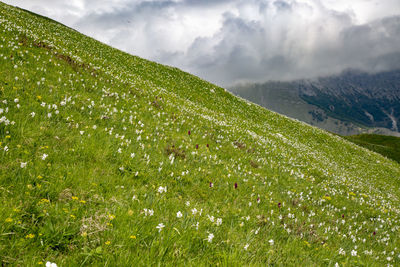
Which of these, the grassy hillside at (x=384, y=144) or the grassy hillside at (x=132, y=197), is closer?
the grassy hillside at (x=132, y=197)

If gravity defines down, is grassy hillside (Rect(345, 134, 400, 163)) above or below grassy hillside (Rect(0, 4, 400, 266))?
above

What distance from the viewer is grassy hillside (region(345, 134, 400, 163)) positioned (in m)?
58.3

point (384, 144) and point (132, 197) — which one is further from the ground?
→ point (384, 144)

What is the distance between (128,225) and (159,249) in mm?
600

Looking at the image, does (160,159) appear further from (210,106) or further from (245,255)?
(210,106)

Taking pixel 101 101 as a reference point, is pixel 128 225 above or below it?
below

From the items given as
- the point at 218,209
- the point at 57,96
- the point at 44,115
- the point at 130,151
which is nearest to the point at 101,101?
the point at 57,96

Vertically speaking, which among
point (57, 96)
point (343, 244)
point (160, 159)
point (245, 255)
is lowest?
point (343, 244)

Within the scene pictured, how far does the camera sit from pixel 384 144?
83438mm

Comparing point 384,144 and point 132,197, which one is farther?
point 384,144

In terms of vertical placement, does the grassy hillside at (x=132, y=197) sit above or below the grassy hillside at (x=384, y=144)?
below

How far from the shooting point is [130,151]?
20.0 feet

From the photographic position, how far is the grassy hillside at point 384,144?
5834 cm

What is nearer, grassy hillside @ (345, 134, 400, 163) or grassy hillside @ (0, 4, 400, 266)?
grassy hillside @ (0, 4, 400, 266)
